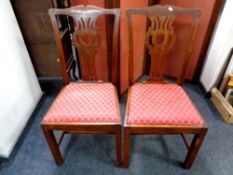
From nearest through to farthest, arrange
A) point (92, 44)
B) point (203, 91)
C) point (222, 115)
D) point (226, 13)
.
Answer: point (92, 44) < point (226, 13) < point (222, 115) < point (203, 91)

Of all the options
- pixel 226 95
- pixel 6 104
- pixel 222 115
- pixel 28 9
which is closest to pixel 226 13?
pixel 226 95

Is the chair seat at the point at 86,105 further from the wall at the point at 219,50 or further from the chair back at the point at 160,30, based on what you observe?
the wall at the point at 219,50

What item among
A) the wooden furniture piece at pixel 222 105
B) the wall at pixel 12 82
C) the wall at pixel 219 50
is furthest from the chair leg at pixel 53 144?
the wall at pixel 219 50

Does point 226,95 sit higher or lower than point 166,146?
higher

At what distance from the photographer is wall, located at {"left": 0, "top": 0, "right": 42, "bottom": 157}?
1.40 metres

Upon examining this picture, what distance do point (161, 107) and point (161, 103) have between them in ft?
0.12

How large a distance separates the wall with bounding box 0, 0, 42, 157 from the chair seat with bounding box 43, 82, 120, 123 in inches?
17.6

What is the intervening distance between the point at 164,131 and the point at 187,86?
1.16 m

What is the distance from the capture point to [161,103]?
1.23 m

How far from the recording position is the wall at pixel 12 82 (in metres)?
1.40

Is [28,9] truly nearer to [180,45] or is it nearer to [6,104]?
[6,104]

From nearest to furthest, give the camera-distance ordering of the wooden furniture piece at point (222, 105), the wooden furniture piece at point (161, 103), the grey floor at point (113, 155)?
the wooden furniture piece at point (161, 103) → the grey floor at point (113, 155) → the wooden furniture piece at point (222, 105)

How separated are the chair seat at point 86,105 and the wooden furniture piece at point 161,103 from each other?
0.12 m

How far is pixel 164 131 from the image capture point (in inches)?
45.3
